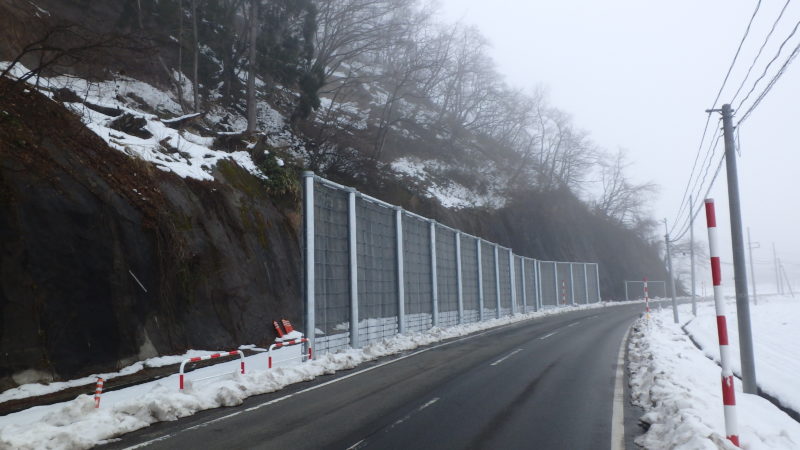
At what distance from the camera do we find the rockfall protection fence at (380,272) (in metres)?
15.5

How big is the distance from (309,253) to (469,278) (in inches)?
617

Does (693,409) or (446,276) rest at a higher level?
(446,276)

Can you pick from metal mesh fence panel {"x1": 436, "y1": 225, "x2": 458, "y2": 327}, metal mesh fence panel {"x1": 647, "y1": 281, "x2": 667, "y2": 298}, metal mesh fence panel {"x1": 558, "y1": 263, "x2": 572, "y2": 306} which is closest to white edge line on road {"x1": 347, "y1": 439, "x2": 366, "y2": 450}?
metal mesh fence panel {"x1": 436, "y1": 225, "x2": 458, "y2": 327}

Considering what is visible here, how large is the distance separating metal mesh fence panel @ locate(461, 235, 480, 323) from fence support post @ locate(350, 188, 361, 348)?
1150 centimetres

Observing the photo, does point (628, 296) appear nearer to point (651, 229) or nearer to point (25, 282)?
point (651, 229)

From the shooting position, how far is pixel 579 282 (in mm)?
53312

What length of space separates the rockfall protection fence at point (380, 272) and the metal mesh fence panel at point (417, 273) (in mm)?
40

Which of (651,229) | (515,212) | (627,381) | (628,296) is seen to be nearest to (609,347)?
(627,381)

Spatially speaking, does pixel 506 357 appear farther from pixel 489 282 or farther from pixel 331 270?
pixel 489 282

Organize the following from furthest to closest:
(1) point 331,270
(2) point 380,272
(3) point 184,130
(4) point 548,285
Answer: (4) point 548,285
(3) point 184,130
(2) point 380,272
(1) point 331,270

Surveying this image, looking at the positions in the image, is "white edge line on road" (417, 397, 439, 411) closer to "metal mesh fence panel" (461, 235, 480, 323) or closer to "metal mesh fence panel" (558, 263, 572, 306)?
"metal mesh fence panel" (461, 235, 480, 323)

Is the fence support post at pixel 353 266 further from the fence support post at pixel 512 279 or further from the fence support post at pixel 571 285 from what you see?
the fence support post at pixel 571 285

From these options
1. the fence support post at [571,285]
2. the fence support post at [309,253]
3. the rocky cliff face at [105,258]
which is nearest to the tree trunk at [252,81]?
the rocky cliff face at [105,258]

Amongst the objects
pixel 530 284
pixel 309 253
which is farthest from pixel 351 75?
pixel 309 253
